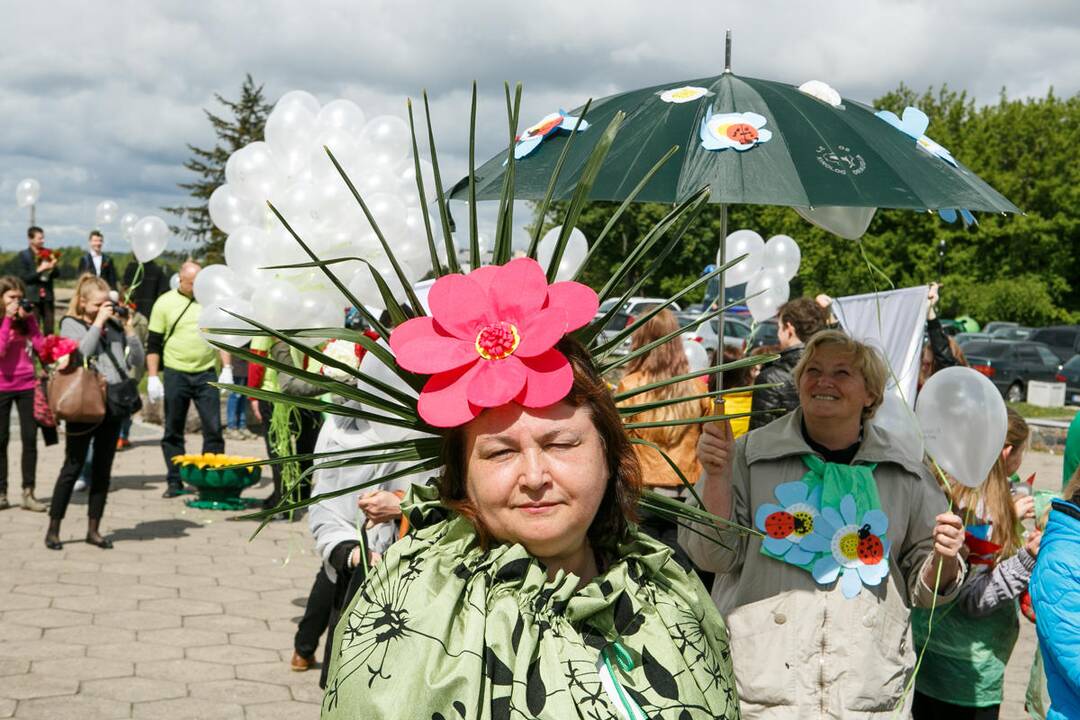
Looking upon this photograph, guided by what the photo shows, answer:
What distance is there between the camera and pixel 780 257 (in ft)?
26.5

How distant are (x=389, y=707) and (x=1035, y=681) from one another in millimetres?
2519

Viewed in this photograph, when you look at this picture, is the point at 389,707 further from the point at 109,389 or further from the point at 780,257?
the point at 780,257

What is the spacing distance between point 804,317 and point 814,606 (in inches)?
99.4

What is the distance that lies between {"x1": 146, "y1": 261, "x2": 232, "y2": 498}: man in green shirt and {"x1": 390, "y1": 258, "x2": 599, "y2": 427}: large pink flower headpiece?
772cm

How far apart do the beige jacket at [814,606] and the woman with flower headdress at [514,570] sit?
4.35 ft

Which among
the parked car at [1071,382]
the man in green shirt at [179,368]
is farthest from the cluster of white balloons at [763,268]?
the parked car at [1071,382]

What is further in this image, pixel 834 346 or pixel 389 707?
pixel 834 346

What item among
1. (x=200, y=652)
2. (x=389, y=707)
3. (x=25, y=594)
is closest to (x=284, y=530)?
(x=25, y=594)

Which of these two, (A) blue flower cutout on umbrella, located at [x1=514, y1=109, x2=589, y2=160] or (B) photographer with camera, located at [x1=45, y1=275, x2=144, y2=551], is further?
(B) photographer with camera, located at [x1=45, y1=275, x2=144, y2=551]

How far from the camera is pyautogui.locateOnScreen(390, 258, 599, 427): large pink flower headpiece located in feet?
5.74

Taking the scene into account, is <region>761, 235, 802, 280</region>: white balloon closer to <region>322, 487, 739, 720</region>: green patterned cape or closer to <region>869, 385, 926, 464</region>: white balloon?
<region>869, 385, 926, 464</region>: white balloon

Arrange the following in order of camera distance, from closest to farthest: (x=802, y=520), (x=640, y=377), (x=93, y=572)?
(x=802, y=520)
(x=640, y=377)
(x=93, y=572)

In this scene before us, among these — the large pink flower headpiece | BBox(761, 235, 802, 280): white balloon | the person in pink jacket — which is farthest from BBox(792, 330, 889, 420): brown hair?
the person in pink jacket

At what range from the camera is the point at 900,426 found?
396 cm
